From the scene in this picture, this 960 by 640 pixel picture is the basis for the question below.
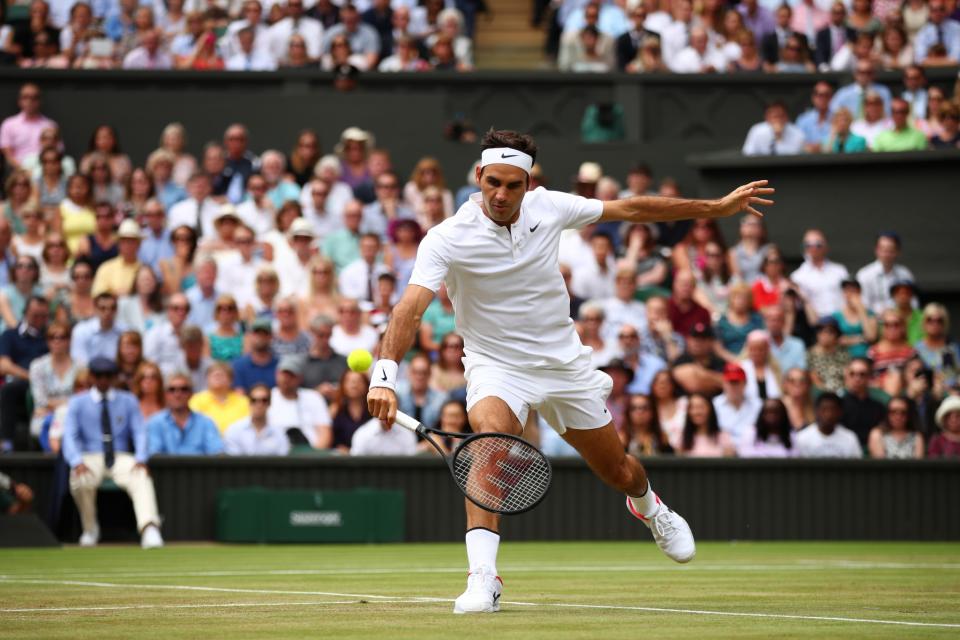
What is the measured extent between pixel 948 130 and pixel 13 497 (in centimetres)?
1043

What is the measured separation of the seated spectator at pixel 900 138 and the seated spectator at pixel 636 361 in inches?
171

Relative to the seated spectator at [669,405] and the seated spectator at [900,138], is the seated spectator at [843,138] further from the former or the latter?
the seated spectator at [669,405]

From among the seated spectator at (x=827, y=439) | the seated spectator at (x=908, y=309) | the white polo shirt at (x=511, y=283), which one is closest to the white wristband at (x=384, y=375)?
the white polo shirt at (x=511, y=283)

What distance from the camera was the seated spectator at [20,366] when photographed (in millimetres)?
14914

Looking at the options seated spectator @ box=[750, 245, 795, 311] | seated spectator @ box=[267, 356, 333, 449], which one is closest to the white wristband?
seated spectator @ box=[267, 356, 333, 449]

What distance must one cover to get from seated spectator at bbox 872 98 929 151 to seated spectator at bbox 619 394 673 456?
522 centimetres

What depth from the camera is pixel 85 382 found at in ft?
48.0

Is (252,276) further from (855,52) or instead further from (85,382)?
(855,52)

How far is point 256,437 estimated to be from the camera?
48.7 ft

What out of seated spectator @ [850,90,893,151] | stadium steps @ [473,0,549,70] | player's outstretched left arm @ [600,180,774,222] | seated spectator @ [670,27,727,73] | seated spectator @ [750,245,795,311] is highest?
stadium steps @ [473,0,549,70]

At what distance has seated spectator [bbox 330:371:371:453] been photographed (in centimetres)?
1496

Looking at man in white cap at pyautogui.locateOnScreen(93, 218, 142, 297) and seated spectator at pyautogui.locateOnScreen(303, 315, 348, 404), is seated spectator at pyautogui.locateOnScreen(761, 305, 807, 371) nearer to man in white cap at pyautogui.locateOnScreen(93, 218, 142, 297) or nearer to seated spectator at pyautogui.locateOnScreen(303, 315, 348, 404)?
seated spectator at pyautogui.locateOnScreen(303, 315, 348, 404)

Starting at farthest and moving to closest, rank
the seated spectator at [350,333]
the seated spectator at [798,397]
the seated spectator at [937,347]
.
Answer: the seated spectator at [937,347] < the seated spectator at [350,333] < the seated spectator at [798,397]

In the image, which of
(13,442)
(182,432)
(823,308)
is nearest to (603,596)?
(182,432)
